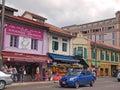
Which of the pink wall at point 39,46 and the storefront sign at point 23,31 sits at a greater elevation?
the storefront sign at point 23,31

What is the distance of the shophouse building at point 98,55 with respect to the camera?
5056 cm

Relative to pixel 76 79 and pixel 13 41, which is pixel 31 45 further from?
pixel 76 79

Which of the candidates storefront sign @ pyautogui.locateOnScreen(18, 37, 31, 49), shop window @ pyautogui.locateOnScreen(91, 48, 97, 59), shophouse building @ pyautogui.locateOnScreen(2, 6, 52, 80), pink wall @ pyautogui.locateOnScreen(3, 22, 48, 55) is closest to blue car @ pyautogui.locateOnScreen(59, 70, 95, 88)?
shophouse building @ pyautogui.locateOnScreen(2, 6, 52, 80)

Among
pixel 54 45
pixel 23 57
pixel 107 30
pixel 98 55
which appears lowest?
pixel 23 57

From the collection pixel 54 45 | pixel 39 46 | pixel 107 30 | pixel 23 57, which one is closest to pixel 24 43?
pixel 23 57

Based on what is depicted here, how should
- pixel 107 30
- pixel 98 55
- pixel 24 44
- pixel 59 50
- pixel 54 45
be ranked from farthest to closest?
pixel 107 30, pixel 98 55, pixel 59 50, pixel 54 45, pixel 24 44

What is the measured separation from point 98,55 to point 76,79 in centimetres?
3181

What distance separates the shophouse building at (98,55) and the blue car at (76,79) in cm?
2468

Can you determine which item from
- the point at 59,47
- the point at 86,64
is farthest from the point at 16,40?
the point at 86,64

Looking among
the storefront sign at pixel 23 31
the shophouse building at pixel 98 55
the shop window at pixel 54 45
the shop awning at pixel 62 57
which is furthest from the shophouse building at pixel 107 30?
the storefront sign at pixel 23 31

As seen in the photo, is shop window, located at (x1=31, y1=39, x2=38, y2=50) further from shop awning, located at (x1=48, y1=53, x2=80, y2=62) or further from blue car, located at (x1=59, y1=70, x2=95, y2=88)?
blue car, located at (x1=59, y1=70, x2=95, y2=88)

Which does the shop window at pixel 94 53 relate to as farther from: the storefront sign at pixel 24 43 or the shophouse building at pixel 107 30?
the shophouse building at pixel 107 30

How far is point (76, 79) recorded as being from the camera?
23.0m

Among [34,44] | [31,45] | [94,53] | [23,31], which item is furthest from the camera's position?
[94,53]
